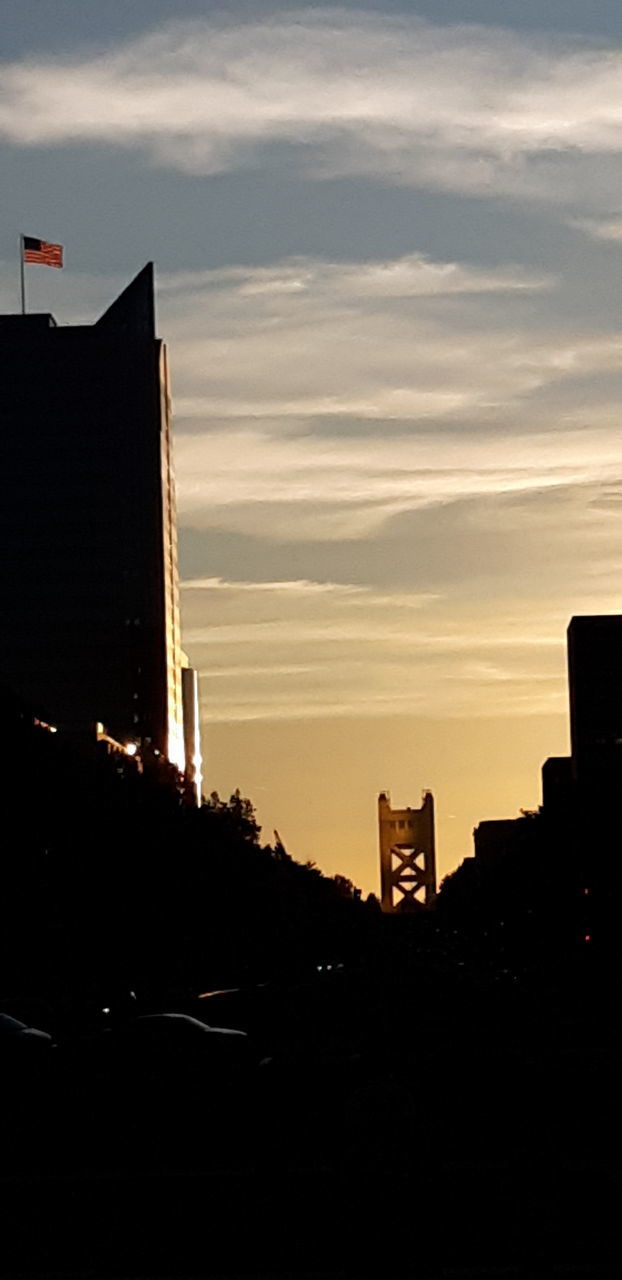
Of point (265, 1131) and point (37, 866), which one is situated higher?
point (37, 866)

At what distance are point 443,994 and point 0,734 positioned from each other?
27.4 m

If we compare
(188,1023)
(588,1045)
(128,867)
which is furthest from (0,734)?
(188,1023)

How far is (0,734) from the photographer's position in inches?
4119

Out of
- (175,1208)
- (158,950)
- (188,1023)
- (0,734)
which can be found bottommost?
(175,1208)

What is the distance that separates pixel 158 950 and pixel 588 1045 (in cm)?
5772

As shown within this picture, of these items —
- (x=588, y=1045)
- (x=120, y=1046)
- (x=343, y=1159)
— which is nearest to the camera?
(x=343, y=1159)

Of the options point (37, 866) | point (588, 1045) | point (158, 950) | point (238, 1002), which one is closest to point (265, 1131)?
point (238, 1002)

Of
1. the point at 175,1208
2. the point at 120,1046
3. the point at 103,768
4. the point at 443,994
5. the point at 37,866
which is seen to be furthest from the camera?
the point at 103,768

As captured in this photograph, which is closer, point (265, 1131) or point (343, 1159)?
point (343, 1159)

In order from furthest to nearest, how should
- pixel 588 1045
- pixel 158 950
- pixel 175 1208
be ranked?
pixel 158 950 < pixel 588 1045 < pixel 175 1208

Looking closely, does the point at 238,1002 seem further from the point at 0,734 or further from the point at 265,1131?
the point at 0,734

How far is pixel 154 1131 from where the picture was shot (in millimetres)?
36250

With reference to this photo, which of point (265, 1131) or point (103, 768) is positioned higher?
point (103, 768)

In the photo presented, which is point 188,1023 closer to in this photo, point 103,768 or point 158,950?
point 158,950
